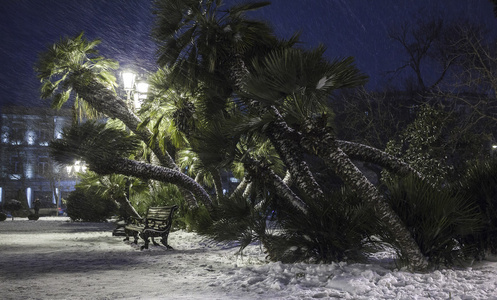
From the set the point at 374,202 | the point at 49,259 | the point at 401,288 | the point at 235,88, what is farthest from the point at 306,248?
the point at 49,259

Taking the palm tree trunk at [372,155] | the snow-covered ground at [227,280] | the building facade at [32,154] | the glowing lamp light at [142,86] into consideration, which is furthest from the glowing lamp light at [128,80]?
the building facade at [32,154]

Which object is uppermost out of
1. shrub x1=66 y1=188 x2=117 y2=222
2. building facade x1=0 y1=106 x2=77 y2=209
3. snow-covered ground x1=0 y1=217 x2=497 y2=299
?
building facade x1=0 y1=106 x2=77 y2=209

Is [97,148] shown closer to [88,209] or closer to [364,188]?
[364,188]

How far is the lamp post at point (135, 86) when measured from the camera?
15062 millimetres

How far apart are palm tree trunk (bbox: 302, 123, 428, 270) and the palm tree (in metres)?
7.91

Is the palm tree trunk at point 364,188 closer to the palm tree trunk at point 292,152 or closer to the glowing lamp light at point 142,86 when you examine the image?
the palm tree trunk at point 292,152

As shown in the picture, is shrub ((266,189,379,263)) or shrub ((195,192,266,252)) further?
shrub ((195,192,266,252))

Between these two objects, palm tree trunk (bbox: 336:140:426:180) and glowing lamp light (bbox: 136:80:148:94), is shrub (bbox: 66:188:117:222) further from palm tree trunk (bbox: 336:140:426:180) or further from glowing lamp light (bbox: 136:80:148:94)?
palm tree trunk (bbox: 336:140:426:180)

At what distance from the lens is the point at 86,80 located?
14.4m

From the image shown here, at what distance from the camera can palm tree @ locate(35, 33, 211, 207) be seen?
47.3ft

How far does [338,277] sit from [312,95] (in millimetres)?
2613

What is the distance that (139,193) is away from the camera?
22.1m

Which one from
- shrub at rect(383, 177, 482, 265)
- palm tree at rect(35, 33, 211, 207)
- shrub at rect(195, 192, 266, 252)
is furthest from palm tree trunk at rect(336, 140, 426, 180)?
palm tree at rect(35, 33, 211, 207)

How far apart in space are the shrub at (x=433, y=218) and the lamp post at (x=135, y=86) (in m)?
9.56
